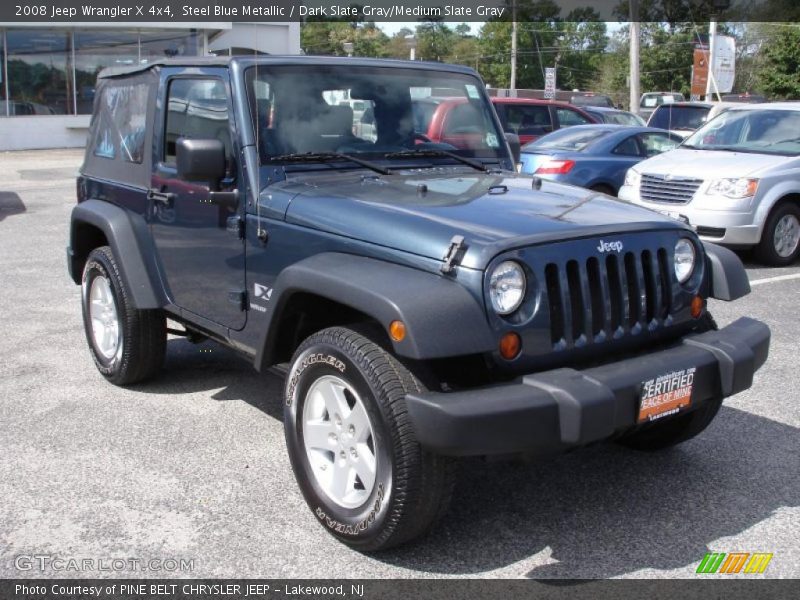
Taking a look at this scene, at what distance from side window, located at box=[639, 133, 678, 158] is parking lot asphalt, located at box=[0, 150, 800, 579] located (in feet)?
23.2

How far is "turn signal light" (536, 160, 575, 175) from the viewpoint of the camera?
1162cm

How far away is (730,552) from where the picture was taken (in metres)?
3.62

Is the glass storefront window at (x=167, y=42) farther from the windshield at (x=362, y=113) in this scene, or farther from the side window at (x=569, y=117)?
the windshield at (x=362, y=113)

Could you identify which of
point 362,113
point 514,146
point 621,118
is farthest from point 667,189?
point 621,118

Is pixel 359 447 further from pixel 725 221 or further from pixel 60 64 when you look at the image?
pixel 60 64

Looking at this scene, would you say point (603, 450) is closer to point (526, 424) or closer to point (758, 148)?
point (526, 424)

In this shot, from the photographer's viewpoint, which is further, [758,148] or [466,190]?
[758,148]

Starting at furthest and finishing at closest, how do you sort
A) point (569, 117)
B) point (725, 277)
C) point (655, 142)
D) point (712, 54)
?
point (569, 117) → point (712, 54) → point (655, 142) → point (725, 277)

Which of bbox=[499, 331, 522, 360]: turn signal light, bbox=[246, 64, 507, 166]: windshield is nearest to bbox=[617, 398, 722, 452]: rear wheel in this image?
bbox=[499, 331, 522, 360]: turn signal light

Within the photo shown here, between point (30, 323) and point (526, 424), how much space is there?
526cm

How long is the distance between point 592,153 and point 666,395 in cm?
890

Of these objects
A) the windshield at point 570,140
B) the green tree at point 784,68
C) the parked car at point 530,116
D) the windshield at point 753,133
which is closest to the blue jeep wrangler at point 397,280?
the windshield at point 753,133

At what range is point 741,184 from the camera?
31.3 feet

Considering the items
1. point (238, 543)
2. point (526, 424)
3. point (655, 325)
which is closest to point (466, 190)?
point (655, 325)
